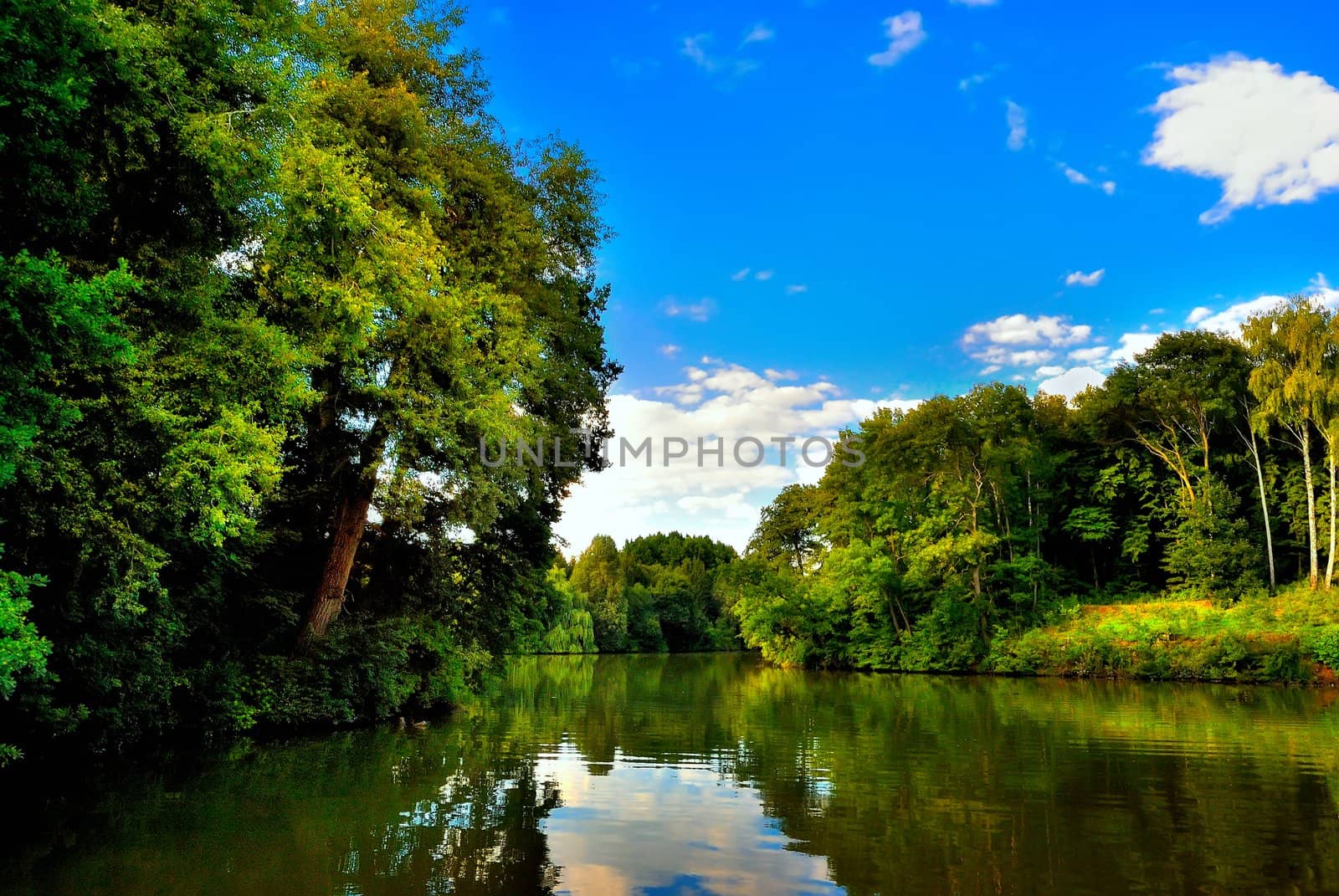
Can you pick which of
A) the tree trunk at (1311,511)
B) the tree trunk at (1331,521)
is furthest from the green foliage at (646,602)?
the tree trunk at (1331,521)

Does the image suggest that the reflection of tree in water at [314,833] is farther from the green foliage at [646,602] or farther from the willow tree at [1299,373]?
the green foliage at [646,602]

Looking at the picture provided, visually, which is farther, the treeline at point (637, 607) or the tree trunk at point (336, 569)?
the treeline at point (637, 607)

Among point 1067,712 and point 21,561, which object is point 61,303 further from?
point 1067,712

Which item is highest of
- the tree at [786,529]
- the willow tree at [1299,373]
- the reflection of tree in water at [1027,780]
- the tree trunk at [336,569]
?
the willow tree at [1299,373]

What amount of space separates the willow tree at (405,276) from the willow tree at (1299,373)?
27.9 metres

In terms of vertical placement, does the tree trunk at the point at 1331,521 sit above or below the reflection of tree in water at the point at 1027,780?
above

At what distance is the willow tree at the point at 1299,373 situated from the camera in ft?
94.8

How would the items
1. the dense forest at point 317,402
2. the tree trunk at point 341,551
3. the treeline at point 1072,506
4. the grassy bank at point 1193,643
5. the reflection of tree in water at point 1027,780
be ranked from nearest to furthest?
the reflection of tree in water at point 1027,780, the dense forest at point 317,402, the tree trunk at point 341,551, the grassy bank at point 1193,643, the treeline at point 1072,506

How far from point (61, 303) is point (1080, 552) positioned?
149 feet

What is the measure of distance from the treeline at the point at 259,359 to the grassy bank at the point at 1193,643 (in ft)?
72.3

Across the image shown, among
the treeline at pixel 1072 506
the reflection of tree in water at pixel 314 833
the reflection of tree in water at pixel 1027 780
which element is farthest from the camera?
the treeline at pixel 1072 506

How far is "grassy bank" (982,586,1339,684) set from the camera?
83.1 feet

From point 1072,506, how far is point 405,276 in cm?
3865

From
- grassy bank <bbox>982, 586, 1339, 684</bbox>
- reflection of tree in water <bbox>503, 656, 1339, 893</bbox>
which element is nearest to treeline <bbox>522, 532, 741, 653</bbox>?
grassy bank <bbox>982, 586, 1339, 684</bbox>
